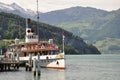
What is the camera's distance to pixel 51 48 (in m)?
108

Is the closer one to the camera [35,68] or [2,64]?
[35,68]

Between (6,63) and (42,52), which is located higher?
(42,52)

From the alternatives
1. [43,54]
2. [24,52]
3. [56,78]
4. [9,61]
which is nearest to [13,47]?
[24,52]

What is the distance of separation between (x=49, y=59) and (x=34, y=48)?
6.58 metres

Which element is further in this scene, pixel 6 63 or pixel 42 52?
pixel 42 52

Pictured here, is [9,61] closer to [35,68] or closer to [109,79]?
[35,68]

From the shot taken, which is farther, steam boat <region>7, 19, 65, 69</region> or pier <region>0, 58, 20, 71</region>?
steam boat <region>7, 19, 65, 69</region>

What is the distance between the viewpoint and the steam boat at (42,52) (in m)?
105

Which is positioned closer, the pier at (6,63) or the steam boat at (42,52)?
the pier at (6,63)

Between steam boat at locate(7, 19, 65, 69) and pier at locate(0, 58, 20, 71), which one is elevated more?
steam boat at locate(7, 19, 65, 69)

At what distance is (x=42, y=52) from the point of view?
361 feet

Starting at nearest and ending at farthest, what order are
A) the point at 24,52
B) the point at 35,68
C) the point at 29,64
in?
the point at 35,68
the point at 29,64
the point at 24,52

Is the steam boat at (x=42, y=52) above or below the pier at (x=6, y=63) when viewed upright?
above

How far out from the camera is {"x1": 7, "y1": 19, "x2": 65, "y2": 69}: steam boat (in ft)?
346
